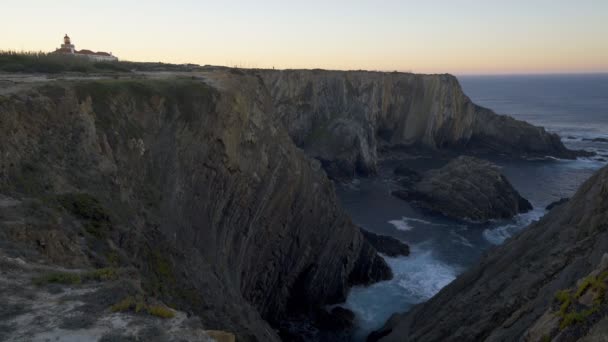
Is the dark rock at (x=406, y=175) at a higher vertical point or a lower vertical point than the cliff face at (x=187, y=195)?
lower

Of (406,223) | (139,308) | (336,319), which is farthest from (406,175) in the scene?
(139,308)

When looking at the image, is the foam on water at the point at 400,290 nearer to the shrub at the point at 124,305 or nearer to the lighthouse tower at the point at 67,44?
the shrub at the point at 124,305

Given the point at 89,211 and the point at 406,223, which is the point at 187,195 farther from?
the point at 406,223

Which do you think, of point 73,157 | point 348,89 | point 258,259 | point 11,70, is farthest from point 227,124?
point 348,89

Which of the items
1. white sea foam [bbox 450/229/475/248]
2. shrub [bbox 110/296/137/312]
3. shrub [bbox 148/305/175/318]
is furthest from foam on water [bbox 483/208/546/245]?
shrub [bbox 110/296/137/312]

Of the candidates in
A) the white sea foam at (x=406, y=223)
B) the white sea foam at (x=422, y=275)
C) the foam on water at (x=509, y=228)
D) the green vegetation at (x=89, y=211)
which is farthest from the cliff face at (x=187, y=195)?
the foam on water at (x=509, y=228)

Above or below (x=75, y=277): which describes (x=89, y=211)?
above
